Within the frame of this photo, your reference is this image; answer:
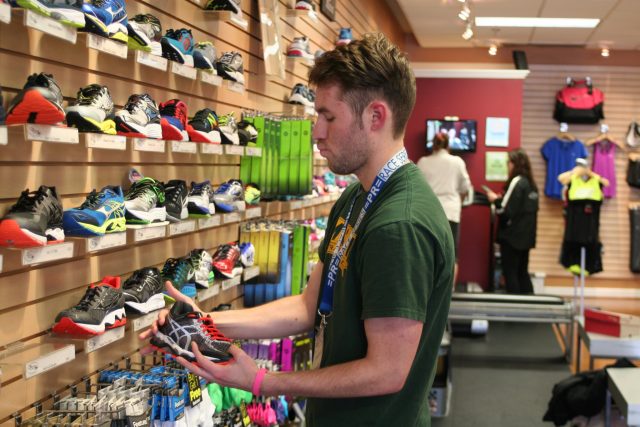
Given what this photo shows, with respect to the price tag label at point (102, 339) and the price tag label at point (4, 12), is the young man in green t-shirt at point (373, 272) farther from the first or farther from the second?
the price tag label at point (4, 12)

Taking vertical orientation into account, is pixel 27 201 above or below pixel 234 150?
Answer: below

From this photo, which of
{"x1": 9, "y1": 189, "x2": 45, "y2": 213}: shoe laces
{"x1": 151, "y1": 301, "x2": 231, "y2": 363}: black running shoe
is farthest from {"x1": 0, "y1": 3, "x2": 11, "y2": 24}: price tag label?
{"x1": 151, "y1": 301, "x2": 231, "y2": 363}: black running shoe

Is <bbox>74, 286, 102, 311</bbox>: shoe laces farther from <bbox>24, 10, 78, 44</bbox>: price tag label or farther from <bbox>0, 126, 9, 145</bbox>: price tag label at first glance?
<bbox>24, 10, 78, 44</bbox>: price tag label

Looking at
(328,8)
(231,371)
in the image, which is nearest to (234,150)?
(231,371)

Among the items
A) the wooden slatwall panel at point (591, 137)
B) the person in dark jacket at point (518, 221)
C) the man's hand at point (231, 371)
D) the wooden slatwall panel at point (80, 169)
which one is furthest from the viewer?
the wooden slatwall panel at point (591, 137)

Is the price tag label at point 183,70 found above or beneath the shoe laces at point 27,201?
above

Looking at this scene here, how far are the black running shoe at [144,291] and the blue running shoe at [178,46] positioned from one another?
0.88 m

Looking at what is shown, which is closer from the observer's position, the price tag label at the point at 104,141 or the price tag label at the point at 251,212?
the price tag label at the point at 104,141

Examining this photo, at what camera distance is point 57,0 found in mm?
2256

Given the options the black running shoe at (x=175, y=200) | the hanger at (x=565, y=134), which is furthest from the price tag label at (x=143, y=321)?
the hanger at (x=565, y=134)

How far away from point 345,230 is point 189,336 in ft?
1.66

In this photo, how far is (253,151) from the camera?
4219 millimetres

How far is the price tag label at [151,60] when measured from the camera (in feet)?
9.49

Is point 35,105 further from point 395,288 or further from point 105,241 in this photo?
point 395,288
